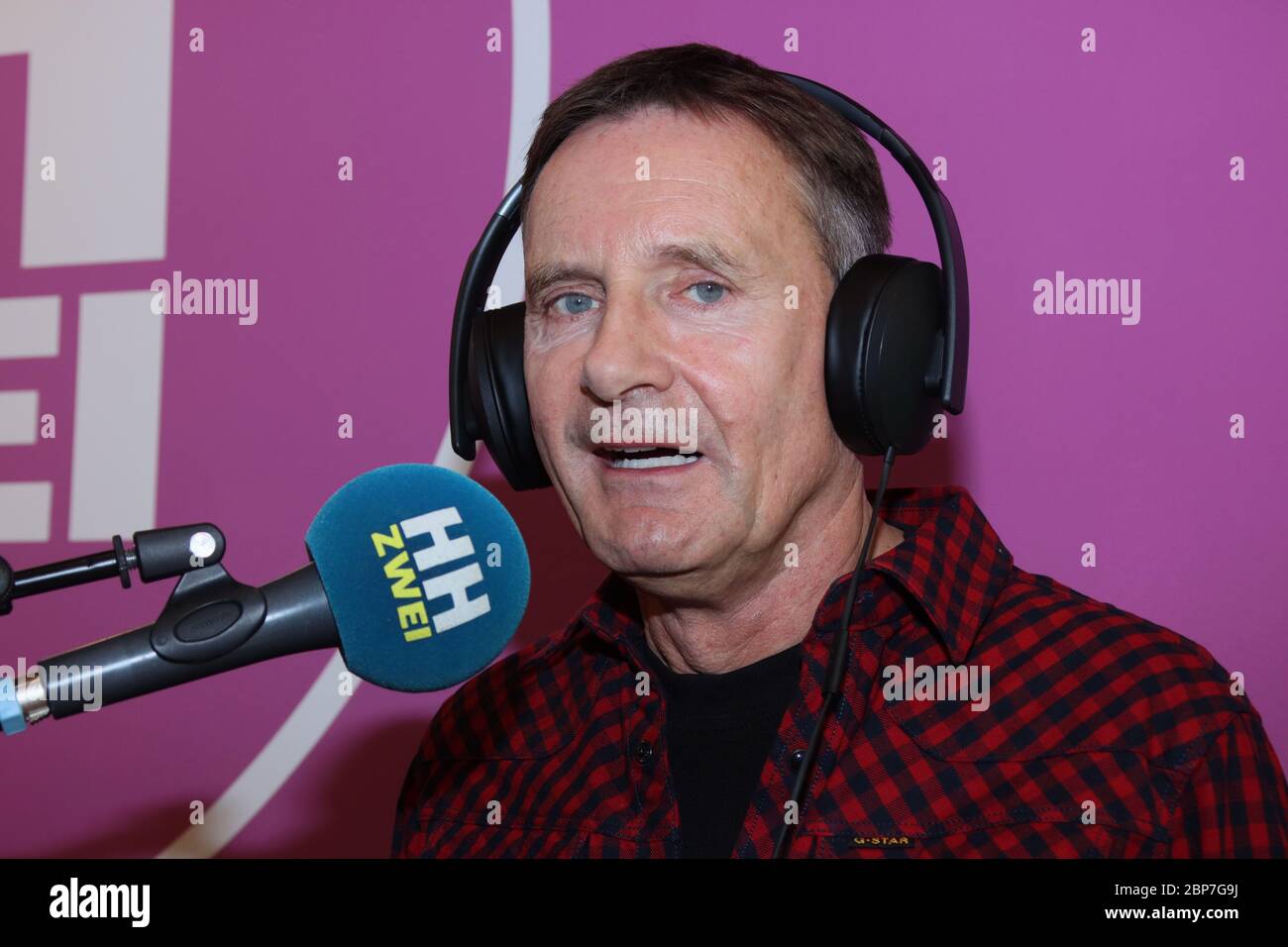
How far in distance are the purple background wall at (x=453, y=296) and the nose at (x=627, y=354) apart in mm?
615

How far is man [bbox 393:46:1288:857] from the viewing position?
1.16 metres

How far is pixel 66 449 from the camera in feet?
6.56

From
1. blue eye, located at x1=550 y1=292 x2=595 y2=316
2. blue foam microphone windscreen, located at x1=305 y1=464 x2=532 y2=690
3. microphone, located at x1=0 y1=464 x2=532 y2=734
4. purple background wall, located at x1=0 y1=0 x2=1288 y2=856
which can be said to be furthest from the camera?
purple background wall, located at x1=0 y1=0 x2=1288 y2=856

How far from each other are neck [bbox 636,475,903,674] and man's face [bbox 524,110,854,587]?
0.13 ft

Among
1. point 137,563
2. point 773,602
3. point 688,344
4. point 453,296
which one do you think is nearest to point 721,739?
point 773,602

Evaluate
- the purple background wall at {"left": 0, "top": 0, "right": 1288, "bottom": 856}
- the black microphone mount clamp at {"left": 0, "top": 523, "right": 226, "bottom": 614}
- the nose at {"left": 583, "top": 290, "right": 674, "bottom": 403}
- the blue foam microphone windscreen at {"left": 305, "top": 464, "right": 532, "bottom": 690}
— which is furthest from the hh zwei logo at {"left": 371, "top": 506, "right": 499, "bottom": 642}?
the purple background wall at {"left": 0, "top": 0, "right": 1288, "bottom": 856}

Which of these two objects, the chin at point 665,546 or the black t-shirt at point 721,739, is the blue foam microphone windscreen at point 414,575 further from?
the black t-shirt at point 721,739

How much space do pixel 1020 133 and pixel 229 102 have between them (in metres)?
1.28

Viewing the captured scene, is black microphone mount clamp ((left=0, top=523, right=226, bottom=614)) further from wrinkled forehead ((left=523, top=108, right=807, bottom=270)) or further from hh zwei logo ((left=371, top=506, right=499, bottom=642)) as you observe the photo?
wrinkled forehead ((left=523, top=108, right=807, bottom=270))

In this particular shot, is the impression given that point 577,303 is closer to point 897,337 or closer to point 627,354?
point 627,354

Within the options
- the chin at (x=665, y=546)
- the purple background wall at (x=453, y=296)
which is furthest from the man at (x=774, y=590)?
the purple background wall at (x=453, y=296)

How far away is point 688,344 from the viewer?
123cm
